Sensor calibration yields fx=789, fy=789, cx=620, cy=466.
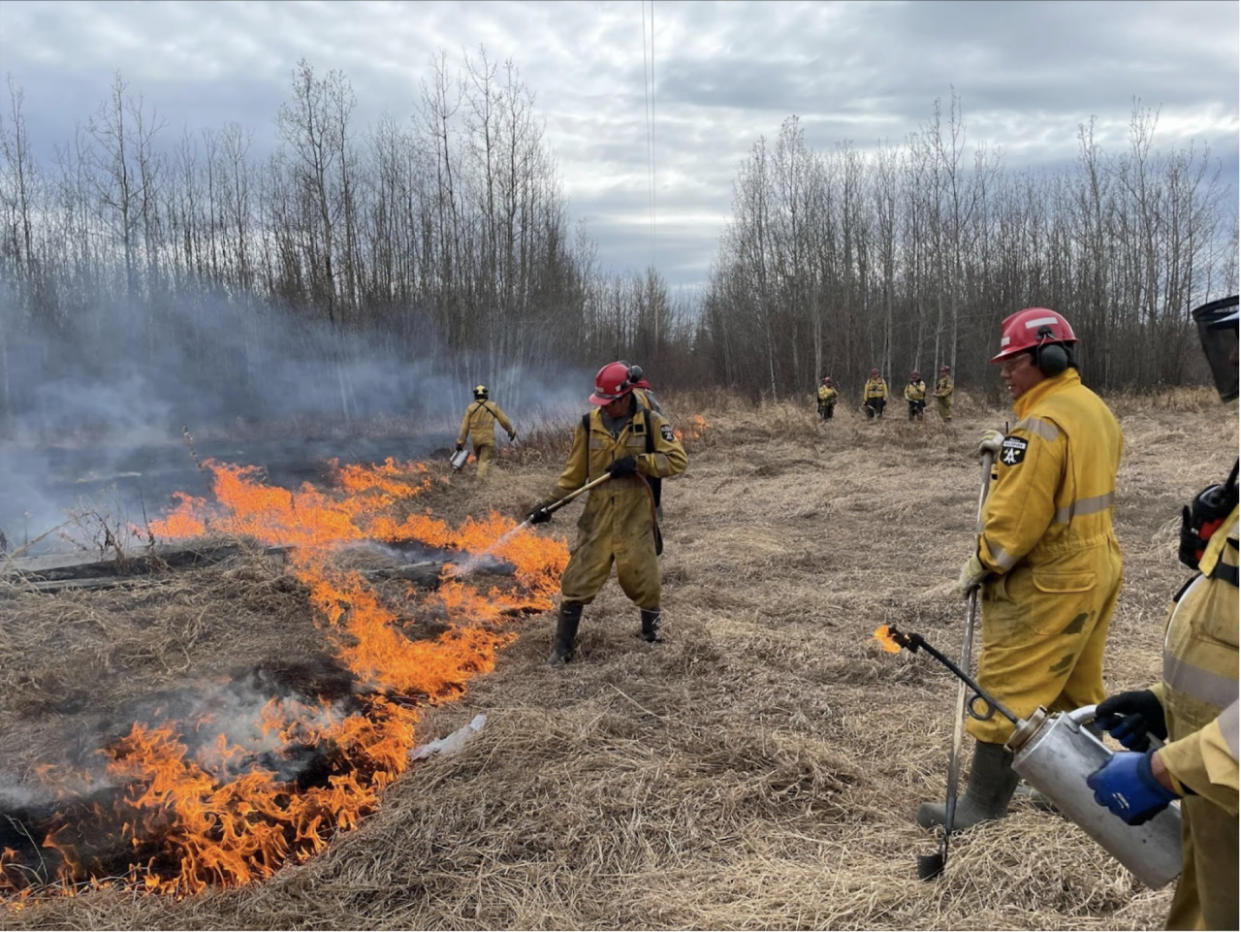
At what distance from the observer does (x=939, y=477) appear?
13.5 metres

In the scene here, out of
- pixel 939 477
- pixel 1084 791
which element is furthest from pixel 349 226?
pixel 1084 791

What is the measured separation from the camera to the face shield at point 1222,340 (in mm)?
1791

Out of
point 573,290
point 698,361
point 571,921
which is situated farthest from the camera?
point 698,361

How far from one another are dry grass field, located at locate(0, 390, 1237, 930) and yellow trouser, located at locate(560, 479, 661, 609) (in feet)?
1.63

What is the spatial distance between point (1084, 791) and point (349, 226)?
2619 centimetres

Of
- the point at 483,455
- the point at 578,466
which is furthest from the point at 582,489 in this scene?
the point at 483,455

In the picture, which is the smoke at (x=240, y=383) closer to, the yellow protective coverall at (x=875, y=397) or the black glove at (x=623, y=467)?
the yellow protective coverall at (x=875, y=397)

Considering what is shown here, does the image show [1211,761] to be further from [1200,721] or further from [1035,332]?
[1035,332]

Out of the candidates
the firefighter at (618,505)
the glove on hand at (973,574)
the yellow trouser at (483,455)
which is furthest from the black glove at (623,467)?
the yellow trouser at (483,455)

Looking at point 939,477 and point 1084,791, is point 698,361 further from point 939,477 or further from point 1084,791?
point 1084,791

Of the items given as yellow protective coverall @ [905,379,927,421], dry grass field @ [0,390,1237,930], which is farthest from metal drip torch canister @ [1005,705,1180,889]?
yellow protective coverall @ [905,379,927,421]

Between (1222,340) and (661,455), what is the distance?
12.1 ft

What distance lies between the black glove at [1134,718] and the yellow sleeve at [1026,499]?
0.97 meters

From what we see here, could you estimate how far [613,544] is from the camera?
5402 mm
